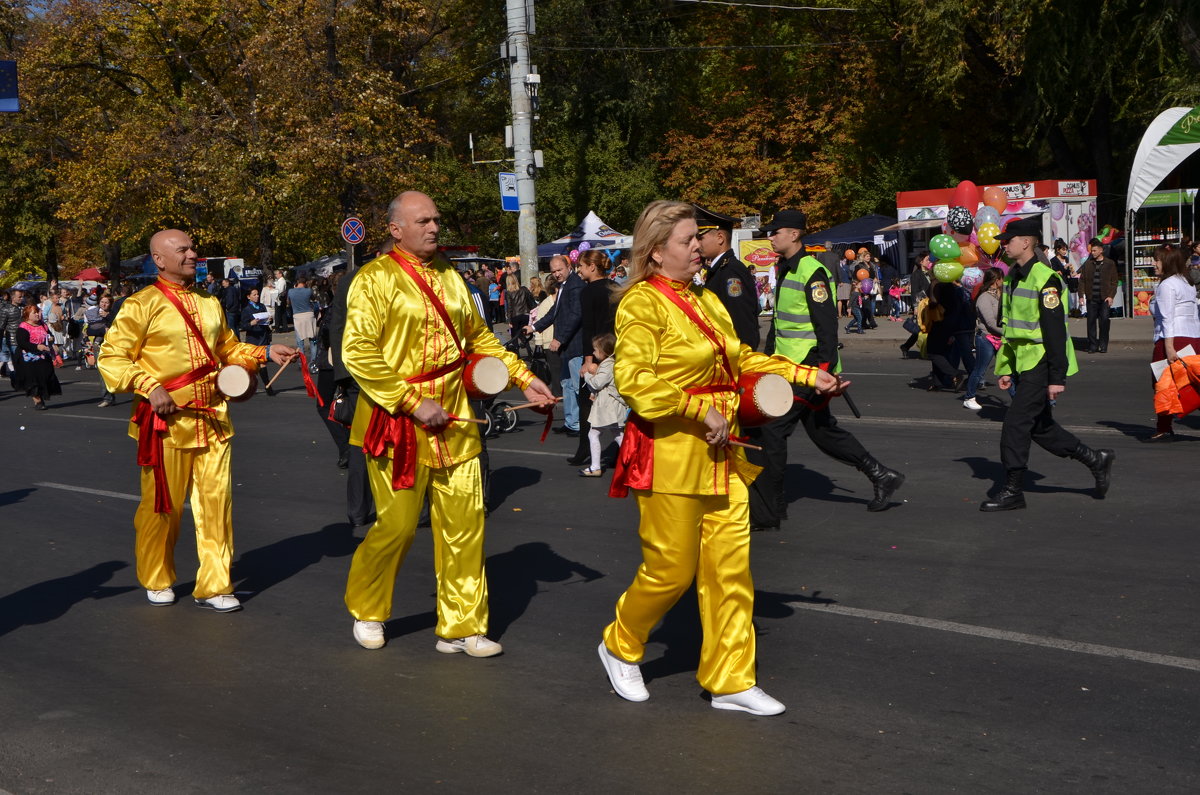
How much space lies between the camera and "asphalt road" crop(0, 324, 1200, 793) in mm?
4277

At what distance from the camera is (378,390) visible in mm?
5297

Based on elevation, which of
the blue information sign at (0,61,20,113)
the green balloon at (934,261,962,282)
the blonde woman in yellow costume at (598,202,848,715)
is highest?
the blue information sign at (0,61,20,113)

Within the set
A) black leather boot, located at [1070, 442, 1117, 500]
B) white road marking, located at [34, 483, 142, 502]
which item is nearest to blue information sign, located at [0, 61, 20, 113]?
white road marking, located at [34, 483, 142, 502]

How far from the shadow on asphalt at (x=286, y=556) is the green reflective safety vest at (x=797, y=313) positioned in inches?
113

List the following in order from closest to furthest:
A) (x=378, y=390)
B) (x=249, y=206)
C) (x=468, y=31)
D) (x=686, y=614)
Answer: (x=378, y=390) < (x=686, y=614) < (x=249, y=206) < (x=468, y=31)

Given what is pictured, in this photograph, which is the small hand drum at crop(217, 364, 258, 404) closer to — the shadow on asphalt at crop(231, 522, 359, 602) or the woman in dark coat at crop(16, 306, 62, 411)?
the shadow on asphalt at crop(231, 522, 359, 602)

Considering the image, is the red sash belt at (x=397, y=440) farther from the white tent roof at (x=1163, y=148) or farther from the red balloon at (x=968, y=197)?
the red balloon at (x=968, y=197)

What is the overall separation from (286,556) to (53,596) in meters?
1.31

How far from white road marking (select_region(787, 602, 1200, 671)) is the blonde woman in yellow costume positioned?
1366mm

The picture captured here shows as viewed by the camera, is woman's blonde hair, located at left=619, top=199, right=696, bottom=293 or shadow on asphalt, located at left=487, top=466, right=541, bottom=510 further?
shadow on asphalt, located at left=487, top=466, right=541, bottom=510

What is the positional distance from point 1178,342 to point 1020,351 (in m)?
3.66

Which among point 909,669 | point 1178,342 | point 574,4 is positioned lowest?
point 909,669

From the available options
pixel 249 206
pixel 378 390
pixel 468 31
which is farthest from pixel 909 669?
pixel 468 31

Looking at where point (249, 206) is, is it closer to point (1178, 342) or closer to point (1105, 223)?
point (1105, 223)
